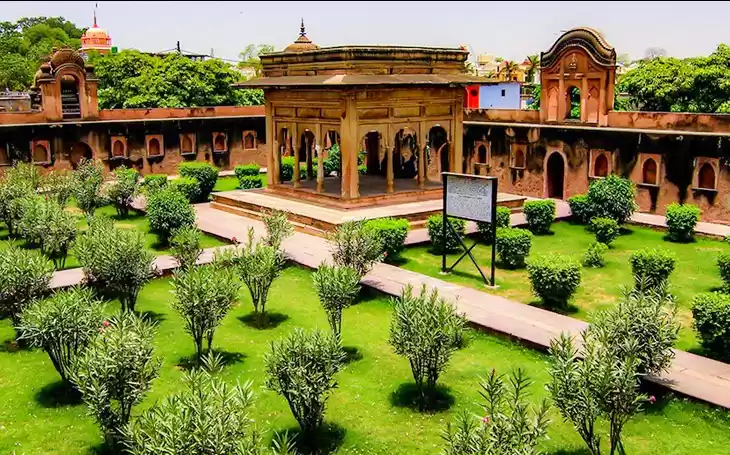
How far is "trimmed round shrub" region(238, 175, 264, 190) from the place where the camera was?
2502 centimetres

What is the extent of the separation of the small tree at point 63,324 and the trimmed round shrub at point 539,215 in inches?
477

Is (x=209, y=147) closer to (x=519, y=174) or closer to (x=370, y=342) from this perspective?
(x=519, y=174)

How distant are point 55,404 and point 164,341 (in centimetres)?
228

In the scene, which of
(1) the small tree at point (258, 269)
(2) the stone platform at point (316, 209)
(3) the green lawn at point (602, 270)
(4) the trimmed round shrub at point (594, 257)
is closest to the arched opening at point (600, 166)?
(2) the stone platform at point (316, 209)

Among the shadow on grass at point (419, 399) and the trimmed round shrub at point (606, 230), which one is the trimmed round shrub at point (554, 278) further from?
the trimmed round shrub at point (606, 230)

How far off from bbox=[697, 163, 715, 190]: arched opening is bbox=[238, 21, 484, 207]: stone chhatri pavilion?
21.8 feet

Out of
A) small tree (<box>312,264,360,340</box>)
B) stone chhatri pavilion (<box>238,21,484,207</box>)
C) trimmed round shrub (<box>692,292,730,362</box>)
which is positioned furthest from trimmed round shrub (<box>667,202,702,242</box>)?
small tree (<box>312,264,360,340</box>)

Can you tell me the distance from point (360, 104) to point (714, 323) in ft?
38.1

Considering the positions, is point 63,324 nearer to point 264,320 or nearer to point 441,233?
point 264,320

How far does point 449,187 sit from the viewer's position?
47.2 ft

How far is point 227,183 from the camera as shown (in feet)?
91.4

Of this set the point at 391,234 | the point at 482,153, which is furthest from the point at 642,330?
the point at 482,153

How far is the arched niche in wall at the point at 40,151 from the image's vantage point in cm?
2573

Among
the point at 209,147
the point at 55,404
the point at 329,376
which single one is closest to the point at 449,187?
the point at 329,376
